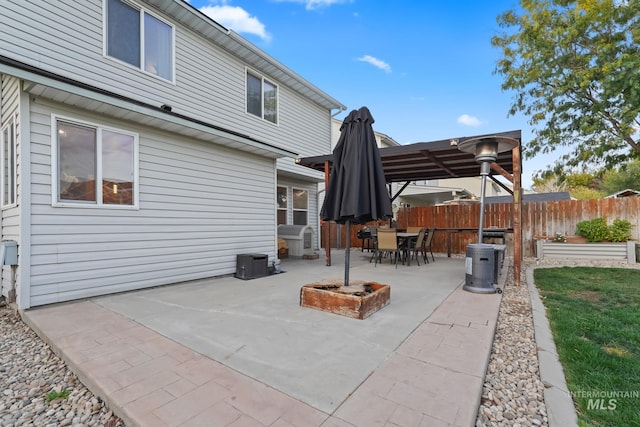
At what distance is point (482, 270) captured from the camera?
4715mm

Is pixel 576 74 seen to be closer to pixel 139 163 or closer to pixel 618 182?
pixel 139 163

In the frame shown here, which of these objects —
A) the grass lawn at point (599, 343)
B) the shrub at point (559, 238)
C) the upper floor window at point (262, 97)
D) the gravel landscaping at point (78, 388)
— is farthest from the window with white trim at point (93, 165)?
the shrub at point (559, 238)

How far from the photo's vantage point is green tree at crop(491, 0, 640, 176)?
9711 millimetres

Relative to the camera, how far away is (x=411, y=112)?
14680 mm

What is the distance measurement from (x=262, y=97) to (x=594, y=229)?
10302 mm

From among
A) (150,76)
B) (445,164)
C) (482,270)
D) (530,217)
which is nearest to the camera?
(482,270)

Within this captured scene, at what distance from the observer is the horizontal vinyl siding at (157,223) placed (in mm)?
3850

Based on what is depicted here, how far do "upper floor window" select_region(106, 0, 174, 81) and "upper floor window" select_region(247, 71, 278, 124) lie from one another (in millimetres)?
2375

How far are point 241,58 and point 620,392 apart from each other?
9.35 metres

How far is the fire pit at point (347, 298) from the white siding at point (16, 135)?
375 cm

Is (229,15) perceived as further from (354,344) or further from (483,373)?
(483,373)

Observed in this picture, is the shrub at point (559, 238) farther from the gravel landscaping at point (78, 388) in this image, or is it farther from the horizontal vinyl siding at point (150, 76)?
the horizontal vinyl siding at point (150, 76)

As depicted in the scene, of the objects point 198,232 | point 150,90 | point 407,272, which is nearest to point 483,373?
point 407,272

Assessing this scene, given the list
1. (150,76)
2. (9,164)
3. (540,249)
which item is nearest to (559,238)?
(540,249)
